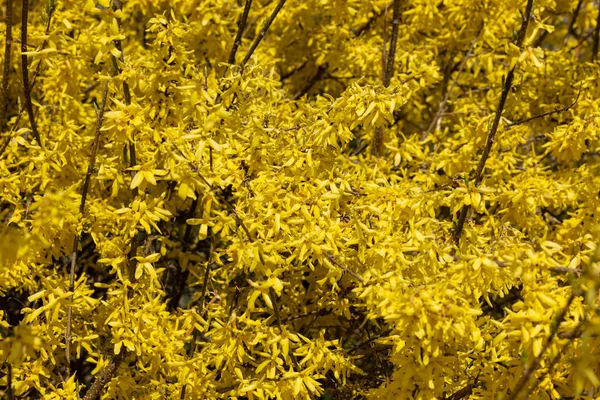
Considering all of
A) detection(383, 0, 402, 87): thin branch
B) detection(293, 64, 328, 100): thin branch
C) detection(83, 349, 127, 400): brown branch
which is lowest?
detection(83, 349, 127, 400): brown branch

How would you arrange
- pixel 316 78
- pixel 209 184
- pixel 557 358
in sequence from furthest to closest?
pixel 316 78 < pixel 209 184 < pixel 557 358

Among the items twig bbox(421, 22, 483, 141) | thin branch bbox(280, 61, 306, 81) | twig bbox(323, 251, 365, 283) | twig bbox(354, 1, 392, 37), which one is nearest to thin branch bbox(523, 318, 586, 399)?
twig bbox(323, 251, 365, 283)

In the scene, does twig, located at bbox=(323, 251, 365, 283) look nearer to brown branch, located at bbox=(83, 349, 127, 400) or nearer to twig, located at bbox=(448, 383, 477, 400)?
twig, located at bbox=(448, 383, 477, 400)

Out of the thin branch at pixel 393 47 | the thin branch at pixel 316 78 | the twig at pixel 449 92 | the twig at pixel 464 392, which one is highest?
the thin branch at pixel 393 47

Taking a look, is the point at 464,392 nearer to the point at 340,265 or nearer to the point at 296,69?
the point at 340,265

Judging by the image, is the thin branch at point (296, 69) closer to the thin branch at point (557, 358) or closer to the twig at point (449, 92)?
the twig at point (449, 92)

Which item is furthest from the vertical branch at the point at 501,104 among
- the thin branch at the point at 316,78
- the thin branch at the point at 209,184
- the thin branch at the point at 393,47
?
the thin branch at the point at 316,78

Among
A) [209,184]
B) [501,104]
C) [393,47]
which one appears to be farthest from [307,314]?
[393,47]

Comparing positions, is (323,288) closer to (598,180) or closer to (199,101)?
(199,101)

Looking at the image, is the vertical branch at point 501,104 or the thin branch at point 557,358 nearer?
the thin branch at point 557,358
